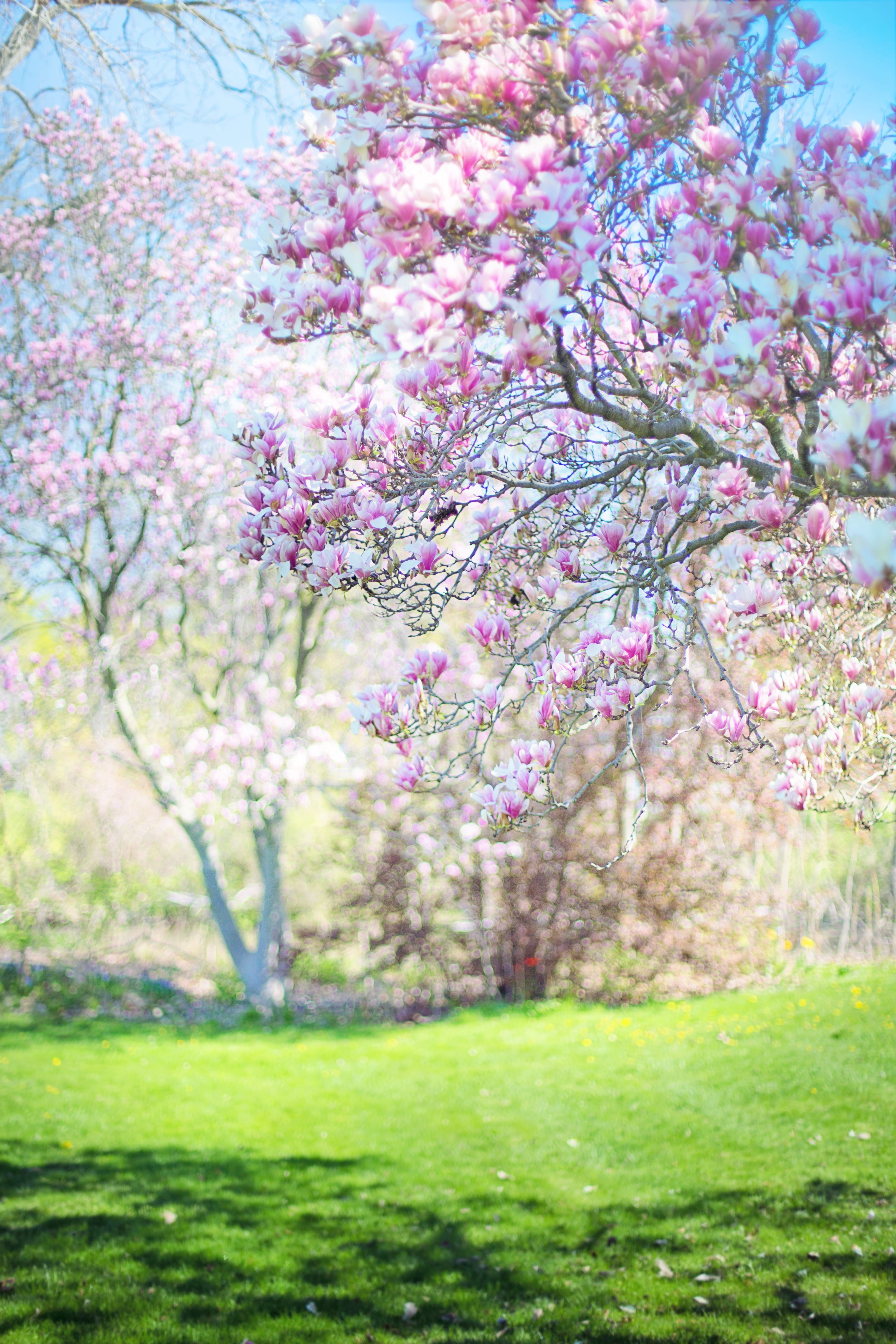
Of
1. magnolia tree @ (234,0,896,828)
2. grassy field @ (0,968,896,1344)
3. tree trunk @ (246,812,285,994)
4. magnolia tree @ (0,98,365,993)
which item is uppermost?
magnolia tree @ (0,98,365,993)

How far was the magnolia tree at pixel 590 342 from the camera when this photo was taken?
6.86ft

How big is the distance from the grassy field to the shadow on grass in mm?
17

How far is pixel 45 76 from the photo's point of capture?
24.8 ft

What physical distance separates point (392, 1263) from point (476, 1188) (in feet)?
4.08

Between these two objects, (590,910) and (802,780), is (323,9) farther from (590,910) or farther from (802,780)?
(590,910)

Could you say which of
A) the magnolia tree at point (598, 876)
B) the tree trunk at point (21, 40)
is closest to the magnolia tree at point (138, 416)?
the magnolia tree at point (598, 876)

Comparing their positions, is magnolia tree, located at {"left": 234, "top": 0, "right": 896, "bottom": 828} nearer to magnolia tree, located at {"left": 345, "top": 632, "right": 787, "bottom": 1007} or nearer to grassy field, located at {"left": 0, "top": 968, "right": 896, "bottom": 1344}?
grassy field, located at {"left": 0, "top": 968, "right": 896, "bottom": 1344}

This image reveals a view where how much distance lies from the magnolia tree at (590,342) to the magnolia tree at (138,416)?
8434 mm

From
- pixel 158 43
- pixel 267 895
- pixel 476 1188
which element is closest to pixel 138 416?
pixel 158 43

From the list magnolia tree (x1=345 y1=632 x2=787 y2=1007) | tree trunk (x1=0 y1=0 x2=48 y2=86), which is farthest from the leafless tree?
magnolia tree (x1=345 y1=632 x2=787 y2=1007)

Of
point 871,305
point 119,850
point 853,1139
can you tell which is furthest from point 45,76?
point 119,850

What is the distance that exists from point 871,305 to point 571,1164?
20.0 feet

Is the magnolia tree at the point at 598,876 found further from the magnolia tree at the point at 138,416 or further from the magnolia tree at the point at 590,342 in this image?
the magnolia tree at the point at 590,342

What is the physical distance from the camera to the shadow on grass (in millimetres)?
3998
